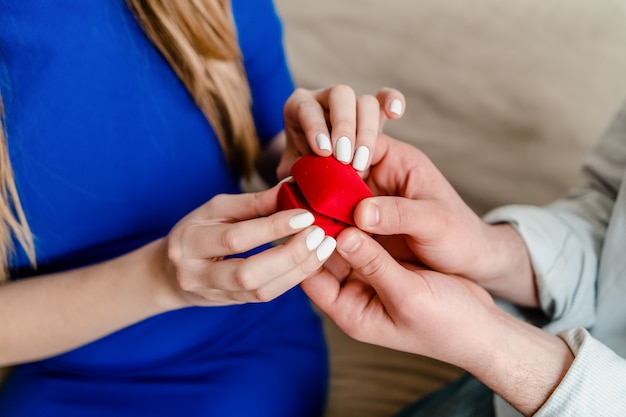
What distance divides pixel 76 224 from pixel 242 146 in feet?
0.84

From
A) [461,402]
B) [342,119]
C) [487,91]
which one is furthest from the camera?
[487,91]

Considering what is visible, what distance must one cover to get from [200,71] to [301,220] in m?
0.33

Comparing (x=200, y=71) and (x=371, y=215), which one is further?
(x=200, y=71)

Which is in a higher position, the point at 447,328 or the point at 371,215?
the point at 371,215

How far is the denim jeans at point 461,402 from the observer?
0.73 metres

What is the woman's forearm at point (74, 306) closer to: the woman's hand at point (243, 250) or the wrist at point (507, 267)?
the woman's hand at point (243, 250)

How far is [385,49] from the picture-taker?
115 centimetres

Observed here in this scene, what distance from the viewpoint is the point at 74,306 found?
0.69 metres

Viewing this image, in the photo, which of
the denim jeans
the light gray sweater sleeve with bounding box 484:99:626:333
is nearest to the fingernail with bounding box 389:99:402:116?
the light gray sweater sleeve with bounding box 484:99:626:333

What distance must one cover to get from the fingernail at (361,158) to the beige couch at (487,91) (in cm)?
46

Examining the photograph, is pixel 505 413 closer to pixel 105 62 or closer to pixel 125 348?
pixel 125 348

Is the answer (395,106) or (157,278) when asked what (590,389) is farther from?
(157,278)

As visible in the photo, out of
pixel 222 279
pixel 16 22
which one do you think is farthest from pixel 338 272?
pixel 16 22

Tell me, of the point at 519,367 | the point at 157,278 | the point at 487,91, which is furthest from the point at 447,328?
the point at 487,91
